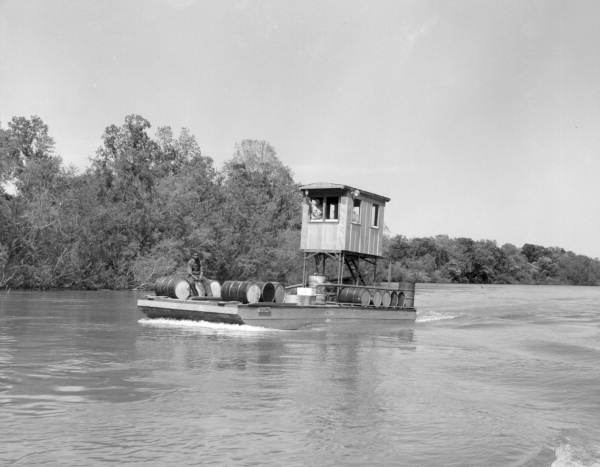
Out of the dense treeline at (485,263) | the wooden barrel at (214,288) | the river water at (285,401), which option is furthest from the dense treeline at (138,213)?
the dense treeline at (485,263)

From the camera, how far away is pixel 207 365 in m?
11.6

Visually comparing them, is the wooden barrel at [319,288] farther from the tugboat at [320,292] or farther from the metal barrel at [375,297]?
the metal barrel at [375,297]

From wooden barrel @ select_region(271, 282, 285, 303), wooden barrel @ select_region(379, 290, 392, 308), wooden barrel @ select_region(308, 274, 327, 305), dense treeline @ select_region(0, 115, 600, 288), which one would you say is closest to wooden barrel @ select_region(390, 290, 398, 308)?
wooden barrel @ select_region(379, 290, 392, 308)

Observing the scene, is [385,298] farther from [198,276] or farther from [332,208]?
[198,276]

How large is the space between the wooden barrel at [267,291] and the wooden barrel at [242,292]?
0.19 metres

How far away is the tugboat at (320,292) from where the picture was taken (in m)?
18.9

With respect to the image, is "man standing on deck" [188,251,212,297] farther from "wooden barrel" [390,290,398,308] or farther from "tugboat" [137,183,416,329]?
"wooden barrel" [390,290,398,308]

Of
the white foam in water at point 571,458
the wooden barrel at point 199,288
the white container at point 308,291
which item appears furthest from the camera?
the white container at point 308,291

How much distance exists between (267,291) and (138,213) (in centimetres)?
3545

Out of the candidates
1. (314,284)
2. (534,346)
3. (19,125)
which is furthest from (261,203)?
(534,346)

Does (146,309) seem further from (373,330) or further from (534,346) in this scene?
(534,346)

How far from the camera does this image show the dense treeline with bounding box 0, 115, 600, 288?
145 ft

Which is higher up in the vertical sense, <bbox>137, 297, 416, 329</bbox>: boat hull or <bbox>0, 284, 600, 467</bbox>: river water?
<bbox>137, 297, 416, 329</bbox>: boat hull

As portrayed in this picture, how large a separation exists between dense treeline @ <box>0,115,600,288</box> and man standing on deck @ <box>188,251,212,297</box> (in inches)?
957
